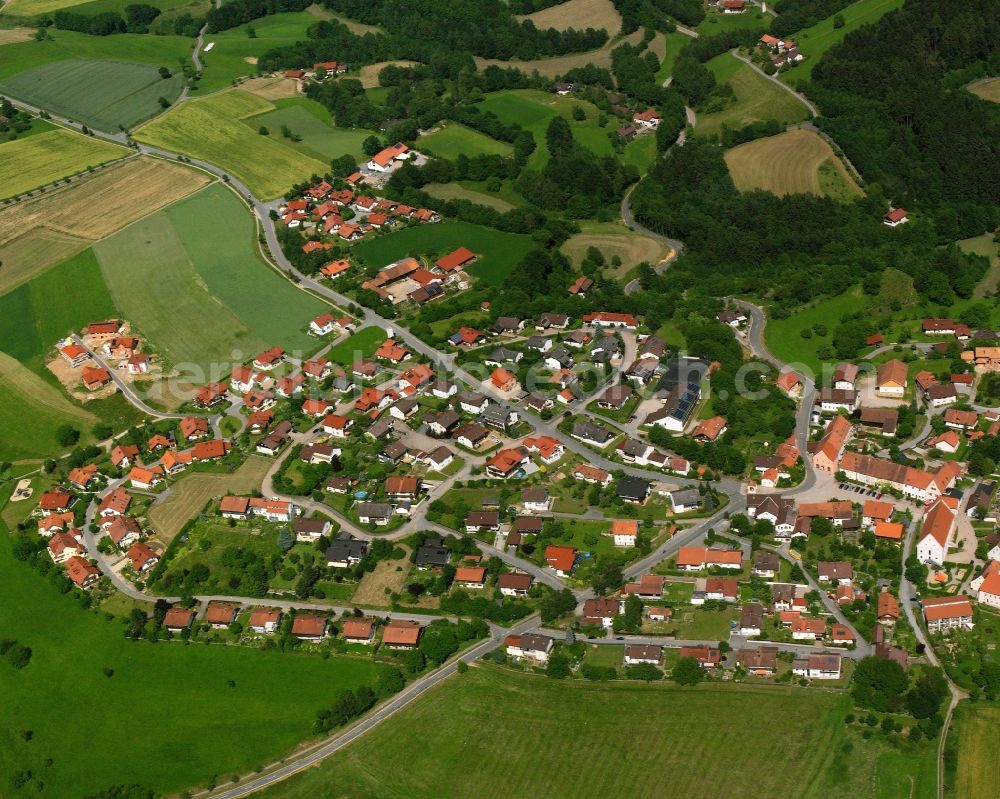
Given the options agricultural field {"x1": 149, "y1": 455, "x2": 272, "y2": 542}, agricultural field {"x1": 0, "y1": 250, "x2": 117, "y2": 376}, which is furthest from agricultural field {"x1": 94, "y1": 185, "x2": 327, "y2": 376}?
agricultural field {"x1": 149, "y1": 455, "x2": 272, "y2": 542}

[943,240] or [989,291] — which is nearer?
[989,291]

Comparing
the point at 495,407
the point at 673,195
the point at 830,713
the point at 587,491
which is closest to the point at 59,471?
the point at 495,407

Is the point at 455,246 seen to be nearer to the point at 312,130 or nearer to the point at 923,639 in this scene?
the point at 312,130

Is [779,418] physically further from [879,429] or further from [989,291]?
[989,291]

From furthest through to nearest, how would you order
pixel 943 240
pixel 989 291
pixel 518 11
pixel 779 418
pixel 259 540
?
pixel 518 11 → pixel 943 240 → pixel 989 291 → pixel 779 418 → pixel 259 540

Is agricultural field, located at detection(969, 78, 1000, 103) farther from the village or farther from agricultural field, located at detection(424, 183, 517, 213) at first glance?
agricultural field, located at detection(424, 183, 517, 213)

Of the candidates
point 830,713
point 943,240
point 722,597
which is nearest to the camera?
point 830,713
